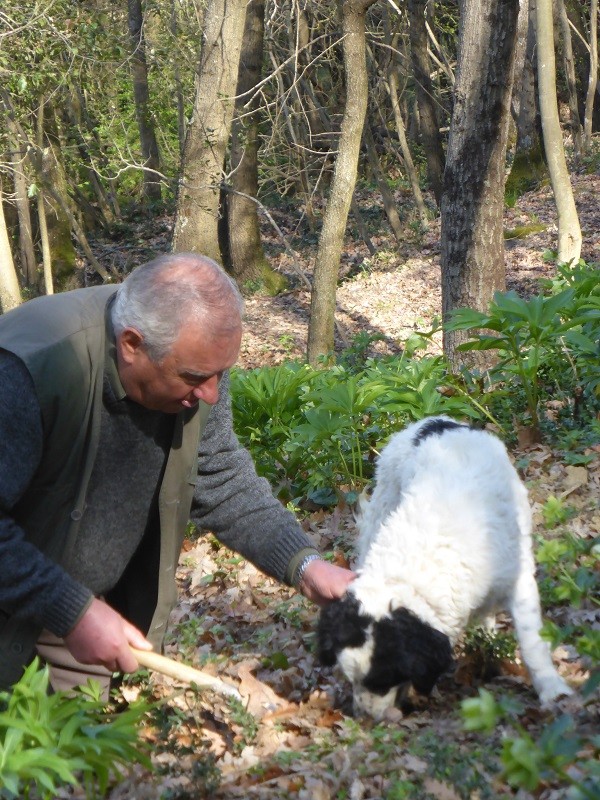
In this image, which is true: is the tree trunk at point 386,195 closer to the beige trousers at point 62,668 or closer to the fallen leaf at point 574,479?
the fallen leaf at point 574,479

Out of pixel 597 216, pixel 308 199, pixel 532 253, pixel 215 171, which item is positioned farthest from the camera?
pixel 308 199

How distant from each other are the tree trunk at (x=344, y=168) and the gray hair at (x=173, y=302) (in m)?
8.61

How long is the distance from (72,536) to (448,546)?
1.66m

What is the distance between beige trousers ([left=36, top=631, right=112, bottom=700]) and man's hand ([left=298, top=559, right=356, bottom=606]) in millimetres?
1091

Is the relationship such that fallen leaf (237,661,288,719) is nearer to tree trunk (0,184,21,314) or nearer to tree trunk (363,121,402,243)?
tree trunk (0,184,21,314)

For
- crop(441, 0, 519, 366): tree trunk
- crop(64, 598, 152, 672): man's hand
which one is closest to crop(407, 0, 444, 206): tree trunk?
crop(441, 0, 519, 366): tree trunk

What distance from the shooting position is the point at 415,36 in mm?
22000

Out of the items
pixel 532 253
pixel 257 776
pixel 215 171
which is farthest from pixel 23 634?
pixel 532 253

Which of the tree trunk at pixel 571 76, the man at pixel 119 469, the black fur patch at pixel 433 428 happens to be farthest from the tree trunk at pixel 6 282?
the tree trunk at pixel 571 76

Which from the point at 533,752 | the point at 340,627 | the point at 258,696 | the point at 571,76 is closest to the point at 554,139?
the point at 258,696

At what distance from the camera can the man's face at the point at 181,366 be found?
3561 millimetres

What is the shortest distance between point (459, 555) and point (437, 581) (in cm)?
18

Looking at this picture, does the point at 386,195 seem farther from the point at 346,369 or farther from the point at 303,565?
the point at 303,565

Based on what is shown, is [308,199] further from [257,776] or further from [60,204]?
[257,776]
